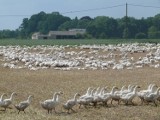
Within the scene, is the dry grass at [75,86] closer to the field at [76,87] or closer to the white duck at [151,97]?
the field at [76,87]

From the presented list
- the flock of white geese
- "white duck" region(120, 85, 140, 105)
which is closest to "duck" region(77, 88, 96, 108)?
the flock of white geese

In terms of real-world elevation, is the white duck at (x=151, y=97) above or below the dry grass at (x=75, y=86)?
above

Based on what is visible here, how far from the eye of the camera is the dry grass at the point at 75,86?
13789 mm

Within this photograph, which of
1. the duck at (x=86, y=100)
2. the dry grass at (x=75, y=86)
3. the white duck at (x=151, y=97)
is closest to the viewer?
the dry grass at (x=75, y=86)

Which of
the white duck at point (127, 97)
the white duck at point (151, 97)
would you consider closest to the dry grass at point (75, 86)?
the white duck at point (151, 97)

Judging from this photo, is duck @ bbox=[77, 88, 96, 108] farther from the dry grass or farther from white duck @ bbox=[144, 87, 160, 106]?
white duck @ bbox=[144, 87, 160, 106]

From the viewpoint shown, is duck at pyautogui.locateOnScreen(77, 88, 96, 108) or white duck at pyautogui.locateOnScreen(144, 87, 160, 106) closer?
duck at pyautogui.locateOnScreen(77, 88, 96, 108)

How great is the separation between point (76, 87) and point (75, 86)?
0.33 m

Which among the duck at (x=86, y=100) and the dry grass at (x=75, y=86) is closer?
the dry grass at (x=75, y=86)

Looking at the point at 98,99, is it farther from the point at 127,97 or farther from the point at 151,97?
the point at 151,97

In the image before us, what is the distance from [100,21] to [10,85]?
6860 cm

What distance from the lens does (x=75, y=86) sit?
19.9 meters

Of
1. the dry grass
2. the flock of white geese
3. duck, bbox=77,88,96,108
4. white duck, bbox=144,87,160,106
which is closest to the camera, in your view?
the dry grass

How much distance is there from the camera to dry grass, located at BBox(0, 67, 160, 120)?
1379 centimetres
